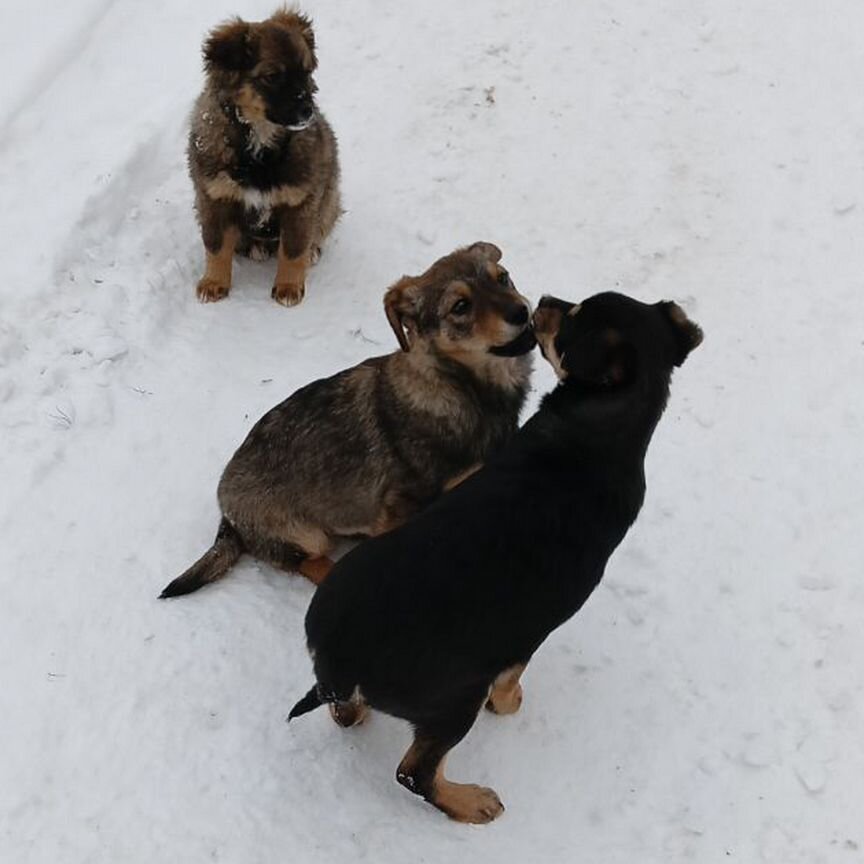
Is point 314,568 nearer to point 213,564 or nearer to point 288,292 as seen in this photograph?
point 213,564

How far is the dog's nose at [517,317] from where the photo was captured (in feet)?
14.2

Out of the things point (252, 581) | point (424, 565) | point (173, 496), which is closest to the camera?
point (424, 565)

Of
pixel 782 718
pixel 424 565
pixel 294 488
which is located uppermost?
pixel 424 565

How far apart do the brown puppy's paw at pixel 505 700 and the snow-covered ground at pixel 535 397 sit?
83mm

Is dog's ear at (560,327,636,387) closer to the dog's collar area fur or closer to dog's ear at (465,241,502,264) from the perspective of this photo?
dog's ear at (465,241,502,264)

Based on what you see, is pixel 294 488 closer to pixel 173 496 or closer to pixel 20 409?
pixel 173 496

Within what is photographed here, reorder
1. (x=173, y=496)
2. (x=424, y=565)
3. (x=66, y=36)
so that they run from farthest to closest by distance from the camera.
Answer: (x=66, y=36) → (x=173, y=496) → (x=424, y=565)

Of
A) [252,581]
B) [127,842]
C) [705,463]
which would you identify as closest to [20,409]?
[252,581]

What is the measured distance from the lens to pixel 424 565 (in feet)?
11.5

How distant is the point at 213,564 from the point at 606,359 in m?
2.27

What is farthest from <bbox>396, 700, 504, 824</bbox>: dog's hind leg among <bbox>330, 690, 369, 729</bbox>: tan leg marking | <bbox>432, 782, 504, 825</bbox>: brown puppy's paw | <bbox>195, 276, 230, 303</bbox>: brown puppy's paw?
<bbox>195, 276, 230, 303</bbox>: brown puppy's paw

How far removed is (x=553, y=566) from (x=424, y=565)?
1.73 ft

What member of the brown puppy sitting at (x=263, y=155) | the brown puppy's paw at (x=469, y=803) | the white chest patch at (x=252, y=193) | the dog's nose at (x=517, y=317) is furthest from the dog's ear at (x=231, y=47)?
the brown puppy's paw at (x=469, y=803)

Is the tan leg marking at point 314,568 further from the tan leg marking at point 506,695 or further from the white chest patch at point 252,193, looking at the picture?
the white chest patch at point 252,193
